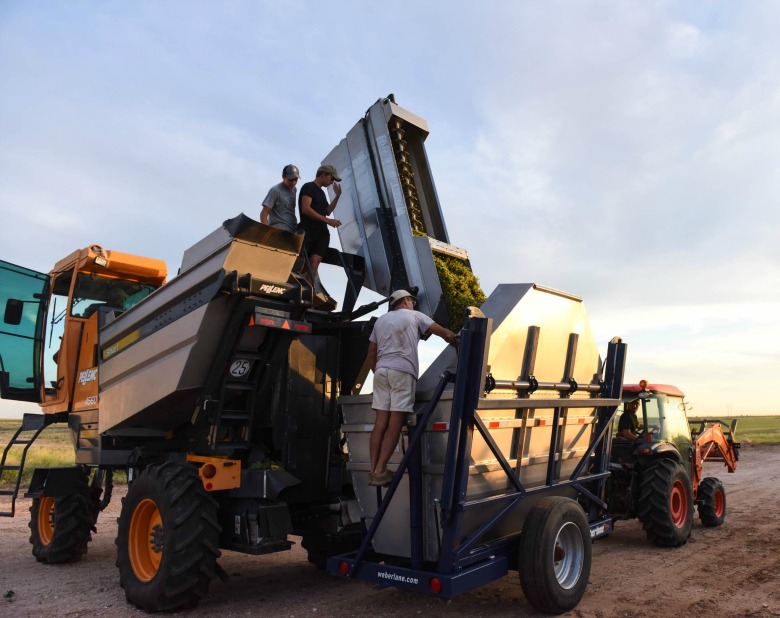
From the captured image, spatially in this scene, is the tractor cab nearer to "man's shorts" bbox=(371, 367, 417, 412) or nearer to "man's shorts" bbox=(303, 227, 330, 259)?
"man's shorts" bbox=(303, 227, 330, 259)

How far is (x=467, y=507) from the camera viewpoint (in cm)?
467

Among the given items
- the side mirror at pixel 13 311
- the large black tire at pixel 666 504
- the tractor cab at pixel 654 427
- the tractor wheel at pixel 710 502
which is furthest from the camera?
the tractor wheel at pixel 710 502

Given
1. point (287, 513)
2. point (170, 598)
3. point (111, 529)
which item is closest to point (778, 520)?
point (287, 513)

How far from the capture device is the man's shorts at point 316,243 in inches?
263

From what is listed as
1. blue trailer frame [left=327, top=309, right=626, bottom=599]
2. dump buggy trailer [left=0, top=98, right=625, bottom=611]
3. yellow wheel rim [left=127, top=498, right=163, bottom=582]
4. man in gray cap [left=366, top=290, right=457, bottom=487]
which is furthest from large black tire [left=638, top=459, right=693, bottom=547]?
yellow wheel rim [left=127, top=498, right=163, bottom=582]

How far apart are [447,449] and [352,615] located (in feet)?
5.85

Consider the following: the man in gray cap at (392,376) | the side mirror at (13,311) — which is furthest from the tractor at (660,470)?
the side mirror at (13,311)

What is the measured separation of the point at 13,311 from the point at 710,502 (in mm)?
9612

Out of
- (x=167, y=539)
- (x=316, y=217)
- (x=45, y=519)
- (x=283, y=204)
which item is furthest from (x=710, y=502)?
(x=45, y=519)

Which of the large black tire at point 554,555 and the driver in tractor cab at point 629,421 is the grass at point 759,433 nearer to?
the driver in tractor cab at point 629,421

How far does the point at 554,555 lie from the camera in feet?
16.7

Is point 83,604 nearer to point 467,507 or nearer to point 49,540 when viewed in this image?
point 49,540

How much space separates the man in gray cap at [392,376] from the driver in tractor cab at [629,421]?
5389 millimetres

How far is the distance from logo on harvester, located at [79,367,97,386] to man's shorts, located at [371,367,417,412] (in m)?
3.69
